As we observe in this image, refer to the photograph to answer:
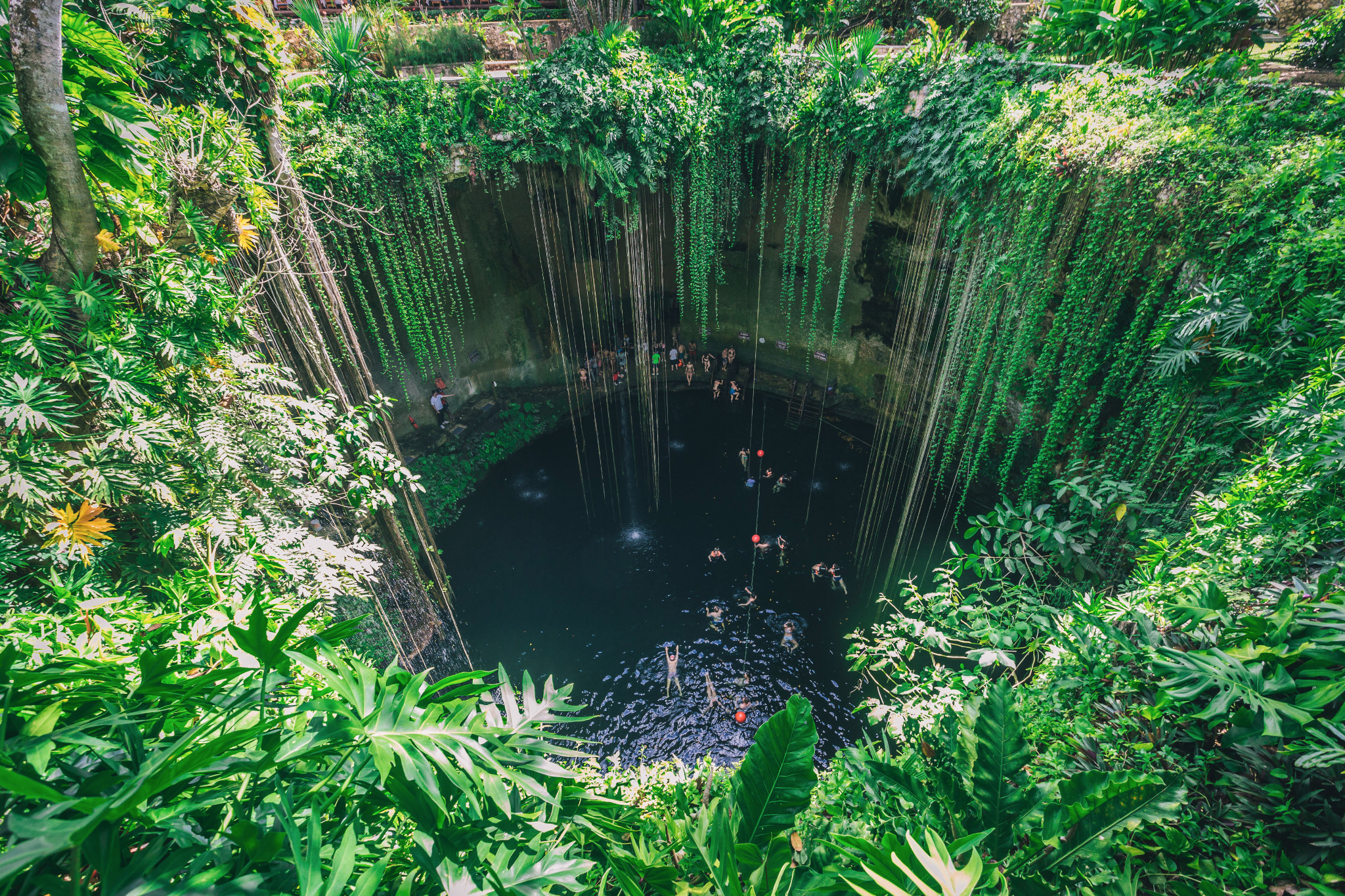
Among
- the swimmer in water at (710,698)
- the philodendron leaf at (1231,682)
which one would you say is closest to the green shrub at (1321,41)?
the philodendron leaf at (1231,682)

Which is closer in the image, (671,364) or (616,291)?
(616,291)

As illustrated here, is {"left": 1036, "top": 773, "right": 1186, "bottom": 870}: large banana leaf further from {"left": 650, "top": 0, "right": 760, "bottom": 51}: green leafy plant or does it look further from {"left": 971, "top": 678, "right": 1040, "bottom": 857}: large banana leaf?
{"left": 650, "top": 0, "right": 760, "bottom": 51}: green leafy plant

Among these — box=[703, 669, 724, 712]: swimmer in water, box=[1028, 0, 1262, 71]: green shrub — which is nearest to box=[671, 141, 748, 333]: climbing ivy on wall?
box=[1028, 0, 1262, 71]: green shrub

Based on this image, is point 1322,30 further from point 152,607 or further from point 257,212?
point 152,607

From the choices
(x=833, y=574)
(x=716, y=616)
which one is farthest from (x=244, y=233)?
(x=833, y=574)

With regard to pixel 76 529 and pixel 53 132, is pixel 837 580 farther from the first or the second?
pixel 53 132

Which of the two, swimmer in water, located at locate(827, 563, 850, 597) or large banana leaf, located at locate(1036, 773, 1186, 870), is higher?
large banana leaf, located at locate(1036, 773, 1186, 870)

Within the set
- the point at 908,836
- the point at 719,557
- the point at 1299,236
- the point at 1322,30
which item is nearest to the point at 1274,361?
the point at 1299,236
